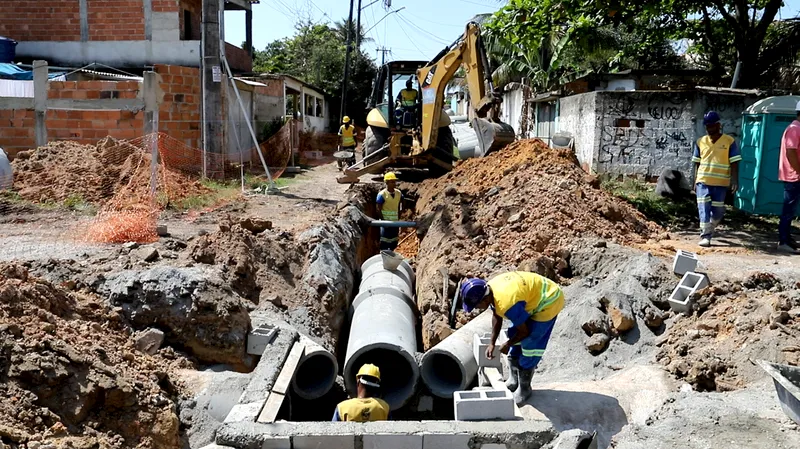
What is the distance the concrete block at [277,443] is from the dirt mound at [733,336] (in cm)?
291

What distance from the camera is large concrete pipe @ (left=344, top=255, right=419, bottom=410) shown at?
20.0 feet

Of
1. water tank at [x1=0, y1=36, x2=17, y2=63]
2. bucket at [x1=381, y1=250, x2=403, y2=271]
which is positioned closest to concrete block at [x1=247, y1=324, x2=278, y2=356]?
bucket at [x1=381, y1=250, x2=403, y2=271]

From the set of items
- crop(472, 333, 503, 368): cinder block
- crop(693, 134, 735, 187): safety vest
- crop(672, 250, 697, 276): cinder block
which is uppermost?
crop(693, 134, 735, 187): safety vest

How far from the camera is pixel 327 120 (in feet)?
113

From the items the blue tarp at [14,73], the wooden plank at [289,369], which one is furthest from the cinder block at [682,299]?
the blue tarp at [14,73]

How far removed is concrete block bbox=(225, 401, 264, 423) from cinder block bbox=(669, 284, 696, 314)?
3.55 metres

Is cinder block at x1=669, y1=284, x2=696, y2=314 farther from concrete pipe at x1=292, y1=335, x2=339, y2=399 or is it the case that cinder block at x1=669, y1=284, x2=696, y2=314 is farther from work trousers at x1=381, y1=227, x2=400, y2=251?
work trousers at x1=381, y1=227, x2=400, y2=251

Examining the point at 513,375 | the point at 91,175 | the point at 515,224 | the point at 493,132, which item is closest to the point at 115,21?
the point at 91,175

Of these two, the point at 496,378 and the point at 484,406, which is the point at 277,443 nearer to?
the point at 484,406

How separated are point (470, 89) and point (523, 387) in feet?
22.2

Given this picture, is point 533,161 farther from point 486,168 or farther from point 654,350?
point 654,350

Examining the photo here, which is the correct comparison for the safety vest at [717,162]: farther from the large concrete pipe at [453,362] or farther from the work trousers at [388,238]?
the work trousers at [388,238]

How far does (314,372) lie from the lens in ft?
20.4

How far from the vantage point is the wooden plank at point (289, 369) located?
504 centimetres
